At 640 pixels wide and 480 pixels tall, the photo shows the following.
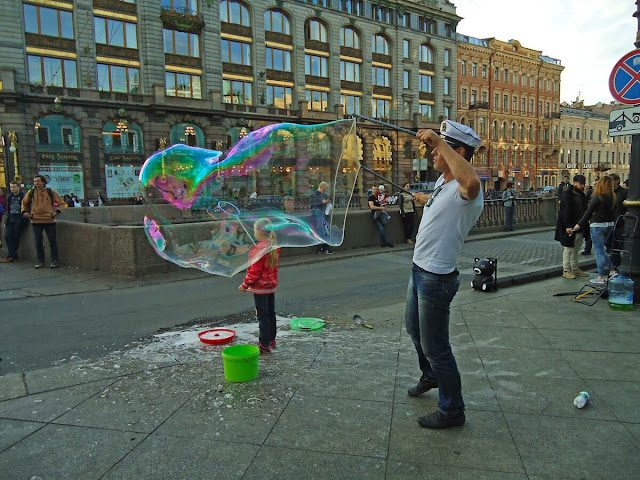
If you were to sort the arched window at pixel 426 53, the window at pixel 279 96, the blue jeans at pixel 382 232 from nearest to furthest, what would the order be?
the blue jeans at pixel 382 232 < the window at pixel 279 96 < the arched window at pixel 426 53

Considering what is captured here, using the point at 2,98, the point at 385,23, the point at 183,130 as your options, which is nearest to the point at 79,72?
the point at 2,98

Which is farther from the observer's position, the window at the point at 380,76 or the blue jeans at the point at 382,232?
the window at the point at 380,76

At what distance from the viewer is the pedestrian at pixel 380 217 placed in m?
13.0

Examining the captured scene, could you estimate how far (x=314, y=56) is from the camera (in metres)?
46.9

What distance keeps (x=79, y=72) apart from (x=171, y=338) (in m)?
35.6

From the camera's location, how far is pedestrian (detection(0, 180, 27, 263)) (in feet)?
35.8

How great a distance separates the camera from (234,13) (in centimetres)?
4153

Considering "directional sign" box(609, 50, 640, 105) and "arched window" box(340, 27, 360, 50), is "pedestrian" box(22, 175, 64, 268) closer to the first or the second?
"directional sign" box(609, 50, 640, 105)

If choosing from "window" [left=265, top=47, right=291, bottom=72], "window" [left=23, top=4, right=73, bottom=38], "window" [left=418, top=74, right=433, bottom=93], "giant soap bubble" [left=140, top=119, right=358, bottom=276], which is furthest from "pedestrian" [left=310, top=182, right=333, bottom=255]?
"window" [left=418, top=74, right=433, bottom=93]

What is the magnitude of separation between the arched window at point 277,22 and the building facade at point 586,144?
50414 millimetres

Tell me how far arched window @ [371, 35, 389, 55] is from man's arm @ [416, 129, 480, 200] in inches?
2047

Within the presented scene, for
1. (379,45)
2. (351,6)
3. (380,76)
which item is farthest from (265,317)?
(379,45)

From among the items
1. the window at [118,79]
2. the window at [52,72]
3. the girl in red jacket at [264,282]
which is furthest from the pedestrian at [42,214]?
the window at [118,79]

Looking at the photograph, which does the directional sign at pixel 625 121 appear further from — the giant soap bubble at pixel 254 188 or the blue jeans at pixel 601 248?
the giant soap bubble at pixel 254 188
